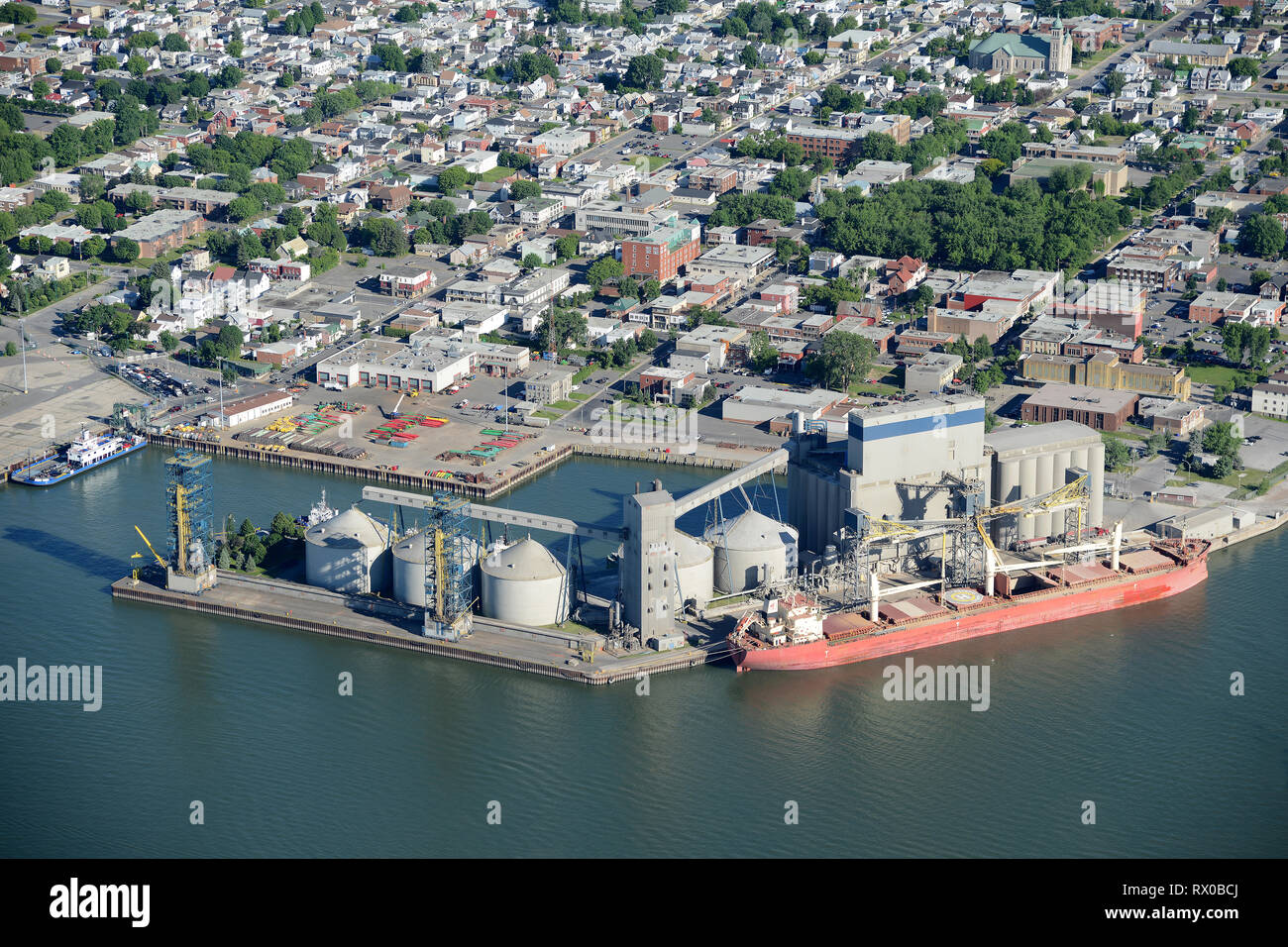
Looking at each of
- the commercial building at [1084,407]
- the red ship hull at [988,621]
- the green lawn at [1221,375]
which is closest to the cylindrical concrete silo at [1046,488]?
the red ship hull at [988,621]

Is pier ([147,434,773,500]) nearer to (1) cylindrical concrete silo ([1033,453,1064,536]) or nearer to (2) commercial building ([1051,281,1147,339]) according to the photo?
(1) cylindrical concrete silo ([1033,453,1064,536])

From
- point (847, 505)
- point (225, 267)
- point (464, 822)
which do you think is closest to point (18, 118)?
point (225, 267)

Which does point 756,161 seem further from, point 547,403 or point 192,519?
point 192,519

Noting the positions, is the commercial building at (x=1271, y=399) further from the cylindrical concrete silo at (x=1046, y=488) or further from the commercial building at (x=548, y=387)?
the commercial building at (x=548, y=387)

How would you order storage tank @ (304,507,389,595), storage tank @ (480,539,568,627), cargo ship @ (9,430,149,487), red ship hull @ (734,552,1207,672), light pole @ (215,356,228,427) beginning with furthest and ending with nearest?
light pole @ (215,356,228,427)
cargo ship @ (9,430,149,487)
storage tank @ (304,507,389,595)
storage tank @ (480,539,568,627)
red ship hull @ (734,552,1207,672)

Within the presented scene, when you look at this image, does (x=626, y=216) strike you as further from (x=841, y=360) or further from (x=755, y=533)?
(x=755, y=533)

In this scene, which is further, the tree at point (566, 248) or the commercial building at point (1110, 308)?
the tree at point (566, 248)

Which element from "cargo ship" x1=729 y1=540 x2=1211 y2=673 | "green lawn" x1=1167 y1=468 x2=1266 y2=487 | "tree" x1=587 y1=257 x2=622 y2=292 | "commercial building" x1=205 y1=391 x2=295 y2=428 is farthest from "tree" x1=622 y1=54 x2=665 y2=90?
"cargo ship" x1=729 y1=540 x2=1211 y2=673

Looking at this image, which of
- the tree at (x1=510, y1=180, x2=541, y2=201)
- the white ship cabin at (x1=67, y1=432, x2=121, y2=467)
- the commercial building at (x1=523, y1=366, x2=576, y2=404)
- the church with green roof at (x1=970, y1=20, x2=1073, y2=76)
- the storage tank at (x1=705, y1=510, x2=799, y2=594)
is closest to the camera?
the storage tank at (x1=705, y1=510, x2=799, y2=594)
